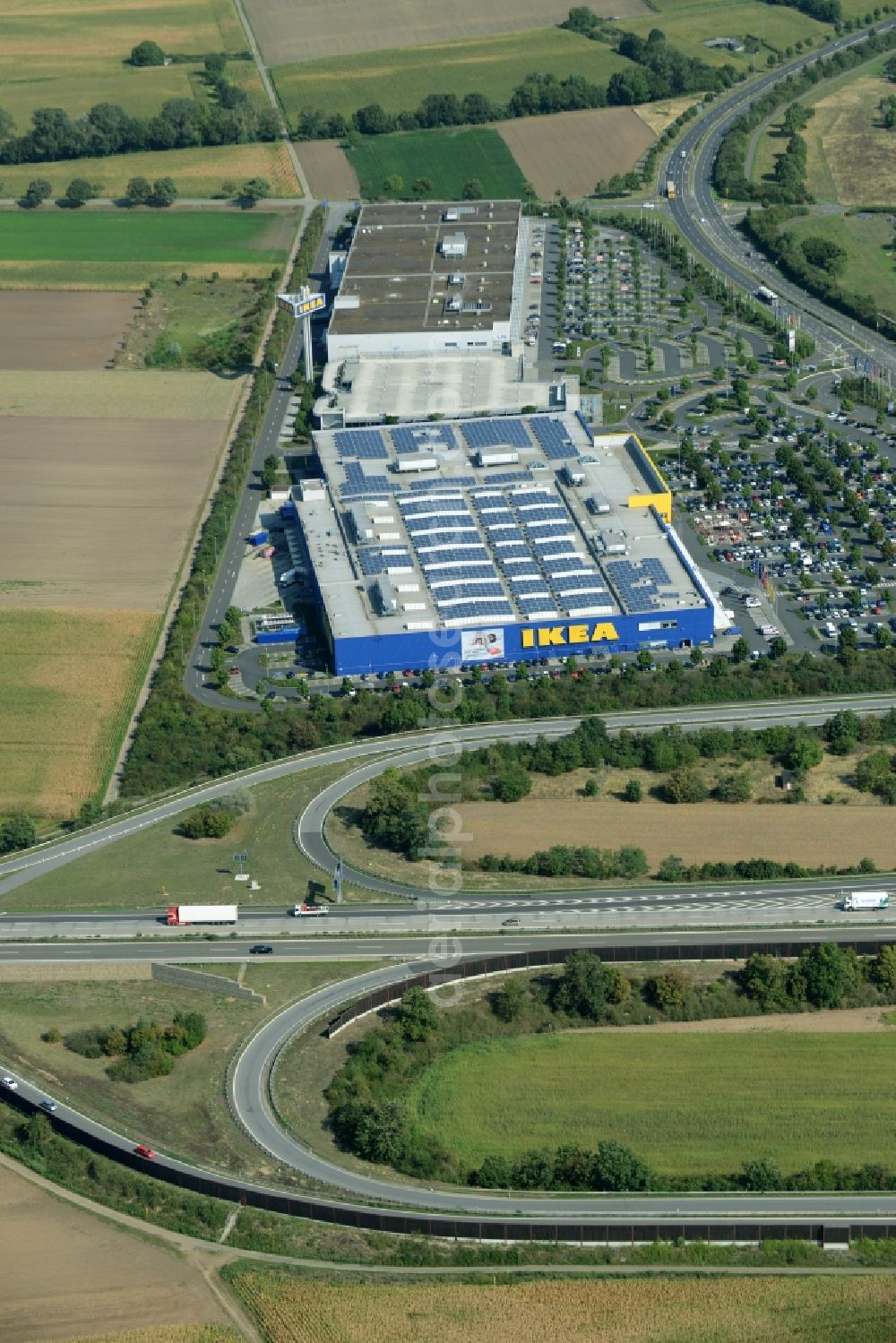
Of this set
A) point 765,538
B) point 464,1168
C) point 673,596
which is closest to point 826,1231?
point 464,1168

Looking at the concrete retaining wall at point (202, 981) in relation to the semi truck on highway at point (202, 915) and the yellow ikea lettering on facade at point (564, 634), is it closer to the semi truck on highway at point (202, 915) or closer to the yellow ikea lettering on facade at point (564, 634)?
the semi truck on highway at point (202, 915)

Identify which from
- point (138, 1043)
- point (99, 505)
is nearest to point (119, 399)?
point (99, 505)

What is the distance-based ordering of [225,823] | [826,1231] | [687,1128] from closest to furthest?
[826,1231] → [687,1128] → [225,823]

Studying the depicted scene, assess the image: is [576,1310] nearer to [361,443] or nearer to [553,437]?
[553,437]

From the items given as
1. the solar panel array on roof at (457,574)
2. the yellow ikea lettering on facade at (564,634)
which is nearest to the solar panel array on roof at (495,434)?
the solar panel array on roof at (457,574)

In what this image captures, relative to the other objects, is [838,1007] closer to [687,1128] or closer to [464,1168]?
[687,1128]

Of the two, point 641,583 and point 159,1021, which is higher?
point 641,583
